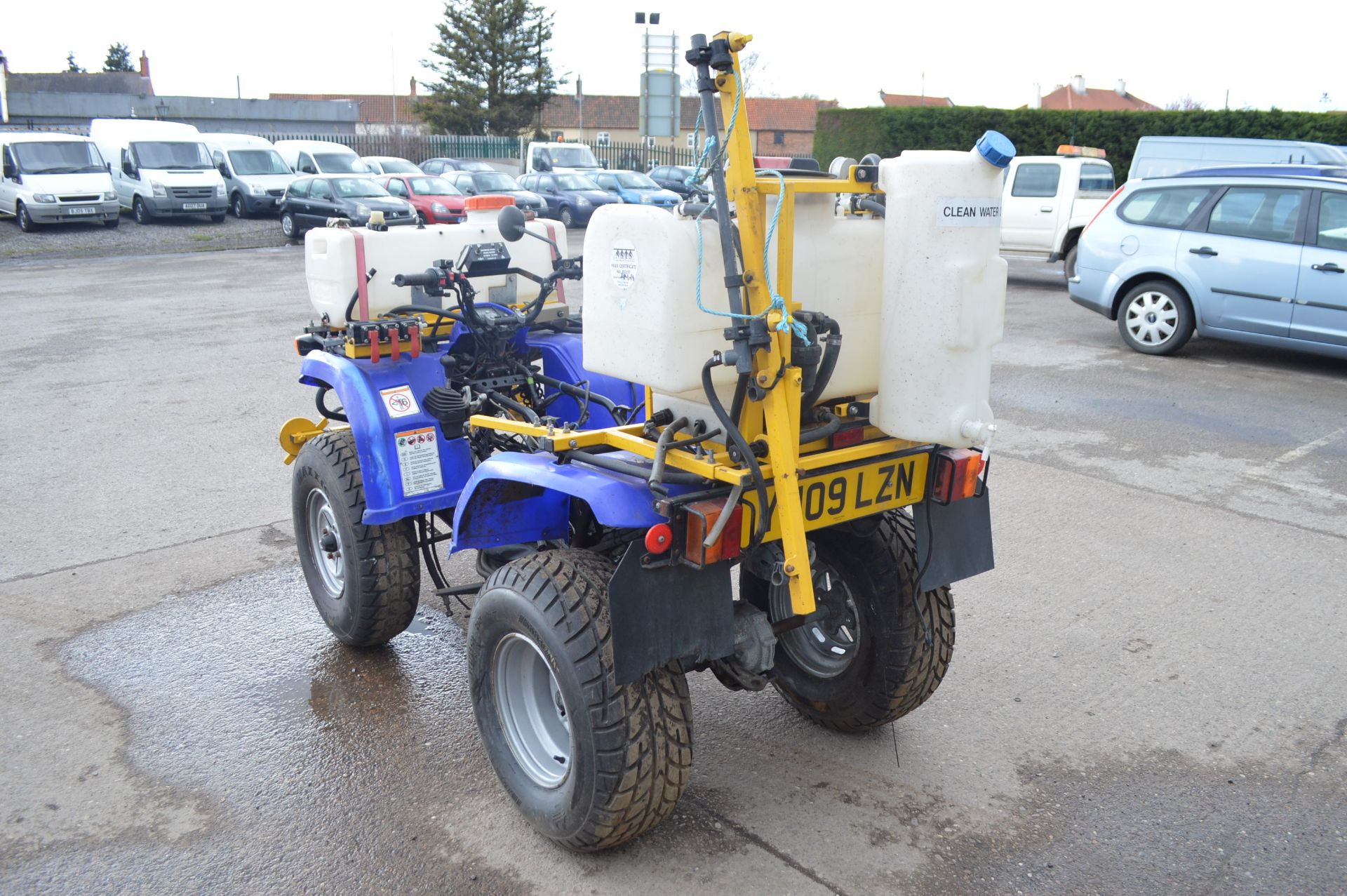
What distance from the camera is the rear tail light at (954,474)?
3178mm

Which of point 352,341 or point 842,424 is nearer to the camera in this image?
point 842,424

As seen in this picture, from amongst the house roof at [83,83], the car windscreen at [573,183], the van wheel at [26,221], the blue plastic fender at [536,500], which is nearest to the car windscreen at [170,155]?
the van wheel at [26,221]

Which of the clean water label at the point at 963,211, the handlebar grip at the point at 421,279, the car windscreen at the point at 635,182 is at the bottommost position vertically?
the handlebar grip at the point at 421,279

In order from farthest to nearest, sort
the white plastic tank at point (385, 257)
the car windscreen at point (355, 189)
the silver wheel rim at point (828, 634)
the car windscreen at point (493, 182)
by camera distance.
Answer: the car windscreen at point (493, 182)
the car windscreen at point (355, 189)
the white plastic tank at point (385, 257)
the silver wheel rim at point (828, 634)

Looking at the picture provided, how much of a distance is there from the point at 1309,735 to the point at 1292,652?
28.8 inches

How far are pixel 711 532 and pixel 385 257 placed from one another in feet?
8.00

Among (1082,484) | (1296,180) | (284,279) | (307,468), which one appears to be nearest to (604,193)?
(284,279)

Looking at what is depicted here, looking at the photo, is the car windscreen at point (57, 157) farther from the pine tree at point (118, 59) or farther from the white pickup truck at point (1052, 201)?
the pine tree at point (118, 59)

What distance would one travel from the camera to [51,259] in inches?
760

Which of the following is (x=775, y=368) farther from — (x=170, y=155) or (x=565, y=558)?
(x=170, y=155)

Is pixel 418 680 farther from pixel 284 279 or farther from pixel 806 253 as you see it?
pixel 284 279

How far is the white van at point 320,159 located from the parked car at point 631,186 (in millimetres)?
5955

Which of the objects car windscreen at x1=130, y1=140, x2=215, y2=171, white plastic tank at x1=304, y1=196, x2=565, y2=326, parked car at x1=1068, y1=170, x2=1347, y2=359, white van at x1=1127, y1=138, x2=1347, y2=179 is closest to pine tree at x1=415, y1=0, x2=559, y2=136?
car windscreen at x1=130, y1=140, x2=215, y2=171

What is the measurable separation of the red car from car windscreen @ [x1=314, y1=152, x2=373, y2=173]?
2347 millimetres
